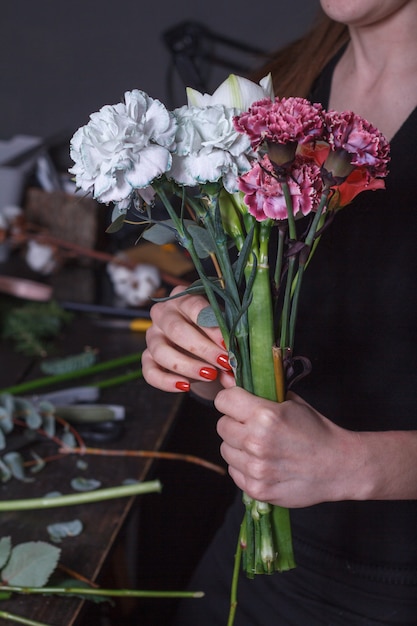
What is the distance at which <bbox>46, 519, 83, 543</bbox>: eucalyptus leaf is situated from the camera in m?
0.99

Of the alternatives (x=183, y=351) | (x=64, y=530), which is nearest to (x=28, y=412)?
(x=64, y=530)

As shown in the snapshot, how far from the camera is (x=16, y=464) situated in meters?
1.11

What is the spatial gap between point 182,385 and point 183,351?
74 mm

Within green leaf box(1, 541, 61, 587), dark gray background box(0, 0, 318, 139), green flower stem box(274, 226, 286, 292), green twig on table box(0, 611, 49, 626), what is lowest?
green twig on table box(0, 611, 49, 626)

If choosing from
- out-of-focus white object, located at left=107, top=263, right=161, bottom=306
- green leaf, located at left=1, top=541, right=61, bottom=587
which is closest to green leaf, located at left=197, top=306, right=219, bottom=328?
green leaf, located at left=1, top=541, right=61, bottom=587

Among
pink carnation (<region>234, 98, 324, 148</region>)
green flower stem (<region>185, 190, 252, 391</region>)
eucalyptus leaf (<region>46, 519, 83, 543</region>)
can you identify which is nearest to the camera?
pink carnation (<region>234, 98, 324, 148</region>)

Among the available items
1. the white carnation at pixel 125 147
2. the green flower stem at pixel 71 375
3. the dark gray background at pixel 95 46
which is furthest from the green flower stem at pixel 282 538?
the dark gray background at pixel 95 46

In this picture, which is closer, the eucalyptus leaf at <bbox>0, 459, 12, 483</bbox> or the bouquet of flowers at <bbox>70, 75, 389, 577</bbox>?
the bouquet of flowers at <bbox>70, 75, 389, 577</bbox>

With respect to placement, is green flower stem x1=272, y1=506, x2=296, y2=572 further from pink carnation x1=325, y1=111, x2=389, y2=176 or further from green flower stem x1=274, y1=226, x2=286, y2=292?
pink carnation x1=325, y1=111, x2=389, y2=176

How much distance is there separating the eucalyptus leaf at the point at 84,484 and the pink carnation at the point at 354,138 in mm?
632

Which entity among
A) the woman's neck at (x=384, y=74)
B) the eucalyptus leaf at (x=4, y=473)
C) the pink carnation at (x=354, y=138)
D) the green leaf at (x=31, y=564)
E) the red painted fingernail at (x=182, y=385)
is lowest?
the green leaf at (x=31, y=564)

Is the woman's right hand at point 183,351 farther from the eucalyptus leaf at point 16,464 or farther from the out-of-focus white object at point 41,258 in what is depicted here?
the out-of-focus white object at point 41,258

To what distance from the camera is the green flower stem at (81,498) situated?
3.36 ft

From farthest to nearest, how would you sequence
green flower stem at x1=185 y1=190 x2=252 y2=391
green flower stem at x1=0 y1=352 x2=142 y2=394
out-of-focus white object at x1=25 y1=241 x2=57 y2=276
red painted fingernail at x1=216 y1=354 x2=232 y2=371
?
out-of-focus white object at x1=25 y1=241 x2=57 y2=276 < green flower stem at x1=0 y1=352 x2=142 y2=394 < red painted fingernail at x1=216 y1=354 x2=232 y2=371 < green flower stem at x1=185 y1=190 x2=252 y2=391
